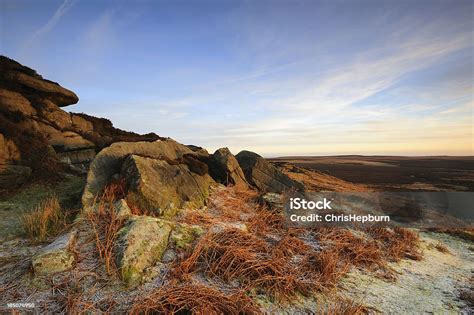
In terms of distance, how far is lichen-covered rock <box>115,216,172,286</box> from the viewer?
4484mm

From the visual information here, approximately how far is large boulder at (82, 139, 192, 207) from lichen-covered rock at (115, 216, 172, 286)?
197 centimetres

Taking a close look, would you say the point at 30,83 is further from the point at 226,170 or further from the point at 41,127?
the point at 226,170

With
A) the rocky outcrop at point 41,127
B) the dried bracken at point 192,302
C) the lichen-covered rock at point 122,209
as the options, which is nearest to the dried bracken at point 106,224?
the lichen-covered rock at point 122,209

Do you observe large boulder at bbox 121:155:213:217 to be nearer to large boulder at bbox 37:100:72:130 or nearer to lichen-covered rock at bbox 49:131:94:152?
lichen-covered rock at bbox 49:131:94:152

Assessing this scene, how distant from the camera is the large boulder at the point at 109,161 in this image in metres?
6.90

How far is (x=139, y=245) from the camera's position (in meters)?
4.89

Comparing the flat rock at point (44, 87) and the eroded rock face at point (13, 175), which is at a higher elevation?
the flat rock at point (44, 87)

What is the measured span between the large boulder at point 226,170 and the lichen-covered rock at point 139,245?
477 centimetres

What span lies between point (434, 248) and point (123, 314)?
8.73 m

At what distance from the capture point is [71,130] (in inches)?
568

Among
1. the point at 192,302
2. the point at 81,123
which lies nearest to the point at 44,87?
the point at 81,123

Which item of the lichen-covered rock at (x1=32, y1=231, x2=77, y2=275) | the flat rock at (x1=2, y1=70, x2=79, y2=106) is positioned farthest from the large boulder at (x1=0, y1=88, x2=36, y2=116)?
the lichen-covered rock at (x1=32, y1=231, x2=77, y2=275)

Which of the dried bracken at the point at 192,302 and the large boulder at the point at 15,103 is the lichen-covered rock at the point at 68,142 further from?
the dried bracken at the point at 192,302

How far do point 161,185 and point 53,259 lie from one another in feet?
10.1
